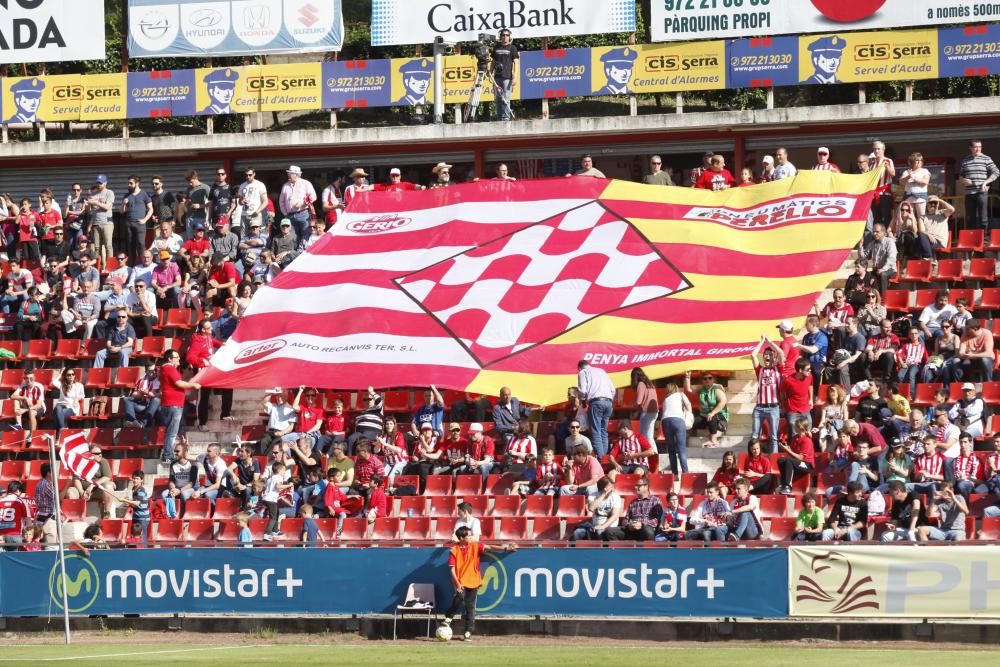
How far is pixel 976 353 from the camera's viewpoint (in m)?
23.3

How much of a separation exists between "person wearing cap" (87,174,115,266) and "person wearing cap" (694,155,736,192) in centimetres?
1156

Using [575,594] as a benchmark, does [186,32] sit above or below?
above

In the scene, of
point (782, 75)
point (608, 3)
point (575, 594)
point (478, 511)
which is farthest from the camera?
point (608, 3)

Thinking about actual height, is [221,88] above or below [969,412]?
above

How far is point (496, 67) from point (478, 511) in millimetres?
Result: 10731

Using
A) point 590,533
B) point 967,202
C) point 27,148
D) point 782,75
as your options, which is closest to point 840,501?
point 590,533

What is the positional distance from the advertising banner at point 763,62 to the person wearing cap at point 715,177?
2.64 m

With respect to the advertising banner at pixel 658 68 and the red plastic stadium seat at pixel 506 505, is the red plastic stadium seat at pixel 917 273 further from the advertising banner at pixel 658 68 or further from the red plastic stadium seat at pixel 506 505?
the red plastic stadium seat at pixel 506 505

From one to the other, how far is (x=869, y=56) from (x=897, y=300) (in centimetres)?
584

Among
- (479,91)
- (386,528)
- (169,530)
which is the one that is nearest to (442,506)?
(386,528)

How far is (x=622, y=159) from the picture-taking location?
109 ft

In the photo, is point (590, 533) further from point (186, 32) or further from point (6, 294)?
point (186, 32)

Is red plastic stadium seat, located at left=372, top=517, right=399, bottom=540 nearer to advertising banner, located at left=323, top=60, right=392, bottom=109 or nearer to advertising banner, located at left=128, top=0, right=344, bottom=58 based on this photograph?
advertising banner, located at left=323, top=60, right=392, bottom=109

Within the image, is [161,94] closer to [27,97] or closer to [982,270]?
[27,97]
